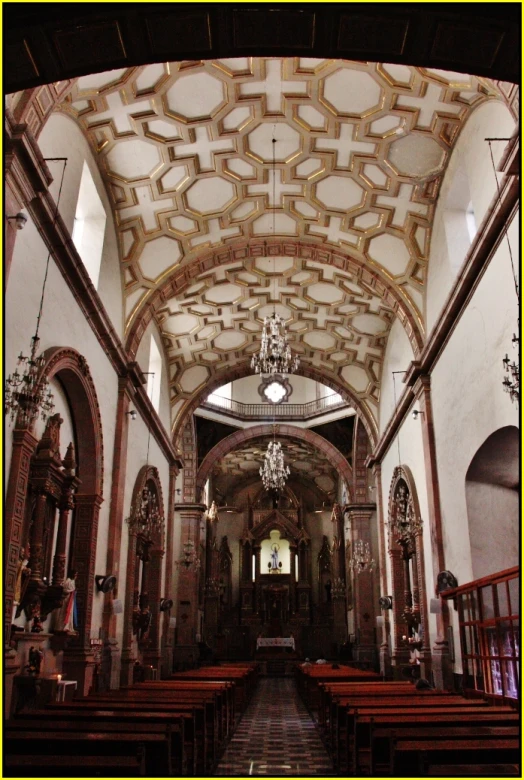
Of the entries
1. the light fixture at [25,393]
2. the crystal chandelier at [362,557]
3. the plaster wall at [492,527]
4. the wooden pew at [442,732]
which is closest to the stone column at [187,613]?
the crystal chandelier at [362,557]

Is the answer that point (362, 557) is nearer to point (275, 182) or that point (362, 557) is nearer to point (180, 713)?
point (275, 182)

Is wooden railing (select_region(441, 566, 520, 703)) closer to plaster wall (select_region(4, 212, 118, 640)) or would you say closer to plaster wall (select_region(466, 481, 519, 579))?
plaster wall (select_region(466, 481, 519, 579))

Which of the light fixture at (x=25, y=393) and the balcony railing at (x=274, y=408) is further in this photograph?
the balcony railing at (x=274, y=408)

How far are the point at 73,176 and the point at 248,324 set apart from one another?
913cm

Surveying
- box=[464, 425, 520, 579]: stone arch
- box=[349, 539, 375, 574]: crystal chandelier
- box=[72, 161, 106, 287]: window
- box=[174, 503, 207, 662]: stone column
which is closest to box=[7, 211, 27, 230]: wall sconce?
box=[72, 161, 106, 287]: window

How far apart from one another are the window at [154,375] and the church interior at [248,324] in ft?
0.33

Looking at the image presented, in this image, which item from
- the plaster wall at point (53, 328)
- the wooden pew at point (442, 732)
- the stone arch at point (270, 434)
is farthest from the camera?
the stone arch at point (270, 434)

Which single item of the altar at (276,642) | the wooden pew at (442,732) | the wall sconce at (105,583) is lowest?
the altar at (276,642)

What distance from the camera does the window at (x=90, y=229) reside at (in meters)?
12.5

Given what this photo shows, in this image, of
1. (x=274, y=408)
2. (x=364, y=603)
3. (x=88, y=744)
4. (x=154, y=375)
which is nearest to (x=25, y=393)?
(x=88, y=744)

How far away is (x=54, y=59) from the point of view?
5266mm

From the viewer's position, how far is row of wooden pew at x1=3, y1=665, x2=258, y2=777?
180 inches

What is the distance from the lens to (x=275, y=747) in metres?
9.58

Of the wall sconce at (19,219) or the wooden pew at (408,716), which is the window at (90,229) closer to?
the wall sconce at (19,219)
